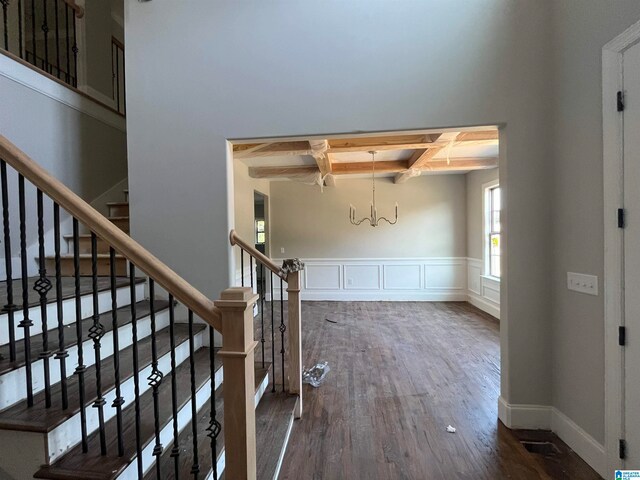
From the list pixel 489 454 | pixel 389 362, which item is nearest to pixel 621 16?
pixel 489 454

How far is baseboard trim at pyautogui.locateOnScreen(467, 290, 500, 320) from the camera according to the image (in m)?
4.78

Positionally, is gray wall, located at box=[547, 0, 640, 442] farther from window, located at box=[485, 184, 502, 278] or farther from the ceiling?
window, located at box=[485, 184, 502, 278]

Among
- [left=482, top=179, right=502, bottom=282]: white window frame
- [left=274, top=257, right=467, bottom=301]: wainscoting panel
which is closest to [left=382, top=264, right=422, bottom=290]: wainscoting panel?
[left=274, top=257, right=467, bottom=301]: wainscoting panel

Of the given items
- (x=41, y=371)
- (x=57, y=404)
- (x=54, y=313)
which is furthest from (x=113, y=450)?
(x=54, y=313)

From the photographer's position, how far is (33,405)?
121 cm

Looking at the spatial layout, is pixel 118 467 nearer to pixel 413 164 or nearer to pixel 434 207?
pixel 413 164

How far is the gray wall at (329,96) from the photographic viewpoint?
6.84 feet

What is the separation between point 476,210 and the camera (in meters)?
5.43

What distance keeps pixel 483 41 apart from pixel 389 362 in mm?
2956

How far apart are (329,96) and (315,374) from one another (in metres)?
2.44

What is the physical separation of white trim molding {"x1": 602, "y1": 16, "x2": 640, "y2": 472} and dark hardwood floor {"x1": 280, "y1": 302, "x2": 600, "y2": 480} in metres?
0.40

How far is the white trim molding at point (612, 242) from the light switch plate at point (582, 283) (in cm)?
9

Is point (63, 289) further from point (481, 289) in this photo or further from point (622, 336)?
point (481, 289)

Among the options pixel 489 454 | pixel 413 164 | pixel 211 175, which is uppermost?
pixel 413 164
